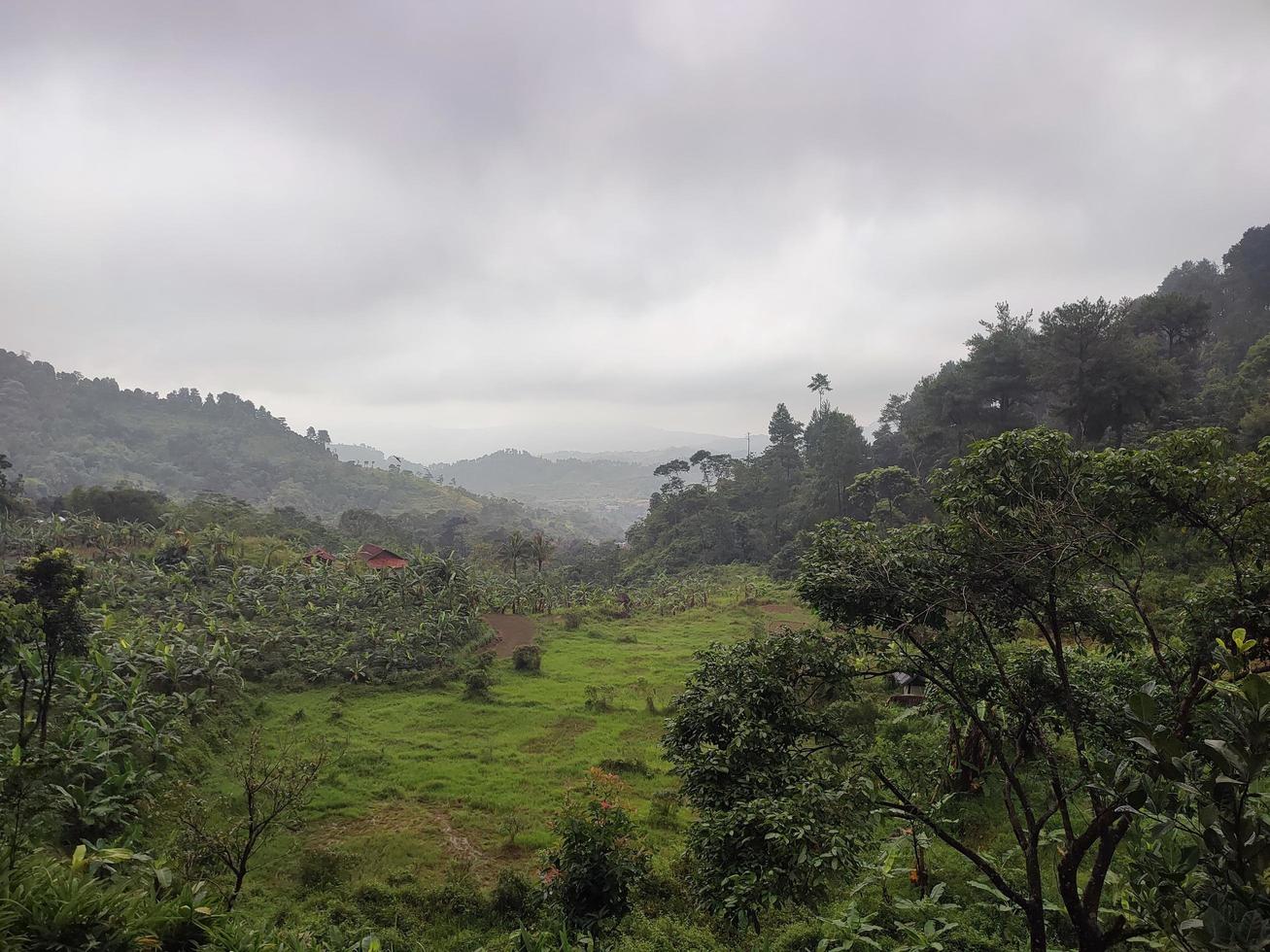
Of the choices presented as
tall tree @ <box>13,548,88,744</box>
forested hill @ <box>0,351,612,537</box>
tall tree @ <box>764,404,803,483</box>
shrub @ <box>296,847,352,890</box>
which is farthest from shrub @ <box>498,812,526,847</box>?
forested hill @ <box>0,351,612,537</box>

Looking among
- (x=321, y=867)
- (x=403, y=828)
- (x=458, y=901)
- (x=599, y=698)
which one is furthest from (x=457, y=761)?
(x=458, y=901)

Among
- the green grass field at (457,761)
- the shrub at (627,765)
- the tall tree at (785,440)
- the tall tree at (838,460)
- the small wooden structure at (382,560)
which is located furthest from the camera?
the tall tree at (785,440)

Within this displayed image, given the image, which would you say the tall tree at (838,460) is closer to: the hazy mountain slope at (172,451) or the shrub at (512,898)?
the shrub at (512,898)

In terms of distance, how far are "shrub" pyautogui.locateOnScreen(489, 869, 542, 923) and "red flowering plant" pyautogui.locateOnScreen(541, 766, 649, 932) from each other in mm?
1650

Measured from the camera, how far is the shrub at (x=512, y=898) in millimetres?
9188

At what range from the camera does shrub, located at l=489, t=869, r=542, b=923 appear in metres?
9.19

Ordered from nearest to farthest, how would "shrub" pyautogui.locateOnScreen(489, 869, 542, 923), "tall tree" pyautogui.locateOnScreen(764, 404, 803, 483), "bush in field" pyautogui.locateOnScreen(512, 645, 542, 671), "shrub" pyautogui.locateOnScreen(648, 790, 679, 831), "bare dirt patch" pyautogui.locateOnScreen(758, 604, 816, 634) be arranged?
"shrub" pyautogui.locateOnScreen(489, 869, 542, 923) → "shrub" pyautogui.locateOnScreen(648, 790, 679, 831) → "bush in field" pyautogui.locateOnScreen(512, 645, 542, 671) → "bare dirt patch" pyautogui.locateOnScreen(758, 604, 816, 634) → "tall tree" pyautogui.locateOnScreen(764, 404, 803, 483)

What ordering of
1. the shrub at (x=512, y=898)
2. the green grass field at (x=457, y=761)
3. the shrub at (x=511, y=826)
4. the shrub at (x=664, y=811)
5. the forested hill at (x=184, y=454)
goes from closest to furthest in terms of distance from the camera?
the shrub at (x=512, y=898) < the green grass field at (x=457, y=761) < the shrub at (x=511, y=826) < the shrub at (x=664, y=811) < the forested hill at (x=184, y=454)

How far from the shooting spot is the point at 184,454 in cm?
11406

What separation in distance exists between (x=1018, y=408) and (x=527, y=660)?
128 feet

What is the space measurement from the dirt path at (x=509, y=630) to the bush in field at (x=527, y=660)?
6.62 ft

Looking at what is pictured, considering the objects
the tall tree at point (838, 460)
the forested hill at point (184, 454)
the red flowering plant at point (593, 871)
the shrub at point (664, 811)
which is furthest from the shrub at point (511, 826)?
the forested hill at point (184, 454)

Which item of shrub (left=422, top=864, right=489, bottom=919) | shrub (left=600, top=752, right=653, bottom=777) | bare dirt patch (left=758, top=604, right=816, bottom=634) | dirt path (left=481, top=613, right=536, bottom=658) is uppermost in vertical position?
shrub (left=422, top=864, right=489, bottom=919)

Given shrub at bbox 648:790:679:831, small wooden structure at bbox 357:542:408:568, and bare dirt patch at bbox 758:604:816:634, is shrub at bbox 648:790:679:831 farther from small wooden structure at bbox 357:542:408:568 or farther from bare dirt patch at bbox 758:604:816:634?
small wooden structure at bbox 357:542:408:568
